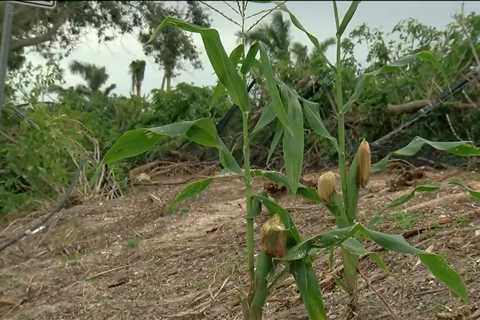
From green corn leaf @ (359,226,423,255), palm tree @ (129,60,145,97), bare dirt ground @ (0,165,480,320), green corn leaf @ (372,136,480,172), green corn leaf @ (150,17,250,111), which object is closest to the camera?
green corn leaf @ (359,226,423,255)

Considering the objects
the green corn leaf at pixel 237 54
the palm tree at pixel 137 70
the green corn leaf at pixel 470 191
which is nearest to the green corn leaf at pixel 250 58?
the green corn leaf at pixel 237 54

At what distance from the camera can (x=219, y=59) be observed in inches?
79.8

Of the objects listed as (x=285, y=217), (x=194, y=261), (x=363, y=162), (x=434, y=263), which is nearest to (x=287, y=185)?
(x=285, y=217)

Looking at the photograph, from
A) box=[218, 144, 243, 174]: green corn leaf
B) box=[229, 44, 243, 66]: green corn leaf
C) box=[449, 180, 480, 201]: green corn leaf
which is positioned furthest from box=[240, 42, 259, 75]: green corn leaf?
box=[449, 180, 480, 201]: green corn leaf

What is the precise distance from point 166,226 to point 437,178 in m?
1.63

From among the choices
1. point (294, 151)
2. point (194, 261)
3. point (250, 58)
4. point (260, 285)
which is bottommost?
point (194, 261)

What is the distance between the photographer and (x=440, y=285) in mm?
2455

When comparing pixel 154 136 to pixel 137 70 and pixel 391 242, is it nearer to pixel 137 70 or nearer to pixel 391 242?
pixel 391 242

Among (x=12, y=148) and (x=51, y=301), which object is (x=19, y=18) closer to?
(x=12, y=148)

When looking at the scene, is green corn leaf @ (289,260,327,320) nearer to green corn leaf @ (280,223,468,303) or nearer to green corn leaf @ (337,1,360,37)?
green corn leaf @ (280,223,468,303)

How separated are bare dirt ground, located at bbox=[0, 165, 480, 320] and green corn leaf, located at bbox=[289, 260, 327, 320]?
0.39 meters

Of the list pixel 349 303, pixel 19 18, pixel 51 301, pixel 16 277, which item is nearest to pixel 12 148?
pixel 16 277

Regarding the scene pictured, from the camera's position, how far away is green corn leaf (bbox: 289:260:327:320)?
1964 mm

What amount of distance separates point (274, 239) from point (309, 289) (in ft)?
0.53
